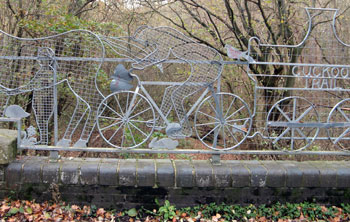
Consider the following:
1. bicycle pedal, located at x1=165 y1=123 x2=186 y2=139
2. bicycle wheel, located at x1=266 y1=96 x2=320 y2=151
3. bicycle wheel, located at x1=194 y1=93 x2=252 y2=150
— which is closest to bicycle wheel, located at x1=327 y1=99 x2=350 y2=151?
bicycle wheel, located at x1=266 y1=96 x2=320 y2=151

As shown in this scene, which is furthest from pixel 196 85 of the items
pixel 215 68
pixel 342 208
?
pixel 342 208

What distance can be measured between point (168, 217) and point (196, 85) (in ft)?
5.25

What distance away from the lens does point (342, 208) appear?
3824mm

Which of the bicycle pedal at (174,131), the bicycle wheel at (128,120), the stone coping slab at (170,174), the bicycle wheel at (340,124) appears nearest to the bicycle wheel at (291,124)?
the bicycle wheel at (340,124)

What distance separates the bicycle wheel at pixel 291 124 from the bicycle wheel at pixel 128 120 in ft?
5.21

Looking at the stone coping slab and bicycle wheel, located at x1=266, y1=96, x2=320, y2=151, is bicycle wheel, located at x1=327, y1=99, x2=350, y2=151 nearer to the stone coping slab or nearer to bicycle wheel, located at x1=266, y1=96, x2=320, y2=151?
bicycle wheel, located at x1=266, y1=96, x2=320, y2=151

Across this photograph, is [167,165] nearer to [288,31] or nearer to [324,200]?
[324,200]

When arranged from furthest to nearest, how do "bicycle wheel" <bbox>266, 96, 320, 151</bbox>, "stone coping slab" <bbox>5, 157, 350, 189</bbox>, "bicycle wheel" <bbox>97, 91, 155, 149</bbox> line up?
1. "bicycle wheel" <bbox>266, 96, 320, 151</bbox>
2. "bicycle wheel" <bbox>97, 91, 155, 149</bbox>
3. "stone coping slab" <bbox>5, 157, 350, 189</bbox>

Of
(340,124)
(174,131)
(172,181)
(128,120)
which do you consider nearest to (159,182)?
(172,181)

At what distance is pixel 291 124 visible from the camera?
Result: 3807 mm

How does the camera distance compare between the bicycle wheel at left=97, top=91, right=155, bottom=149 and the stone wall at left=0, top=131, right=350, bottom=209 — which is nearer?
the stone wall at left=0, top=131, right=350, bottom=209

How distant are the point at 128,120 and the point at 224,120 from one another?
46.2 inches

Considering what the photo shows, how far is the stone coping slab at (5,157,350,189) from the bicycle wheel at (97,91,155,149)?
0.34 metres

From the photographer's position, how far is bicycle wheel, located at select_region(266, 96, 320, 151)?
3.78 m
